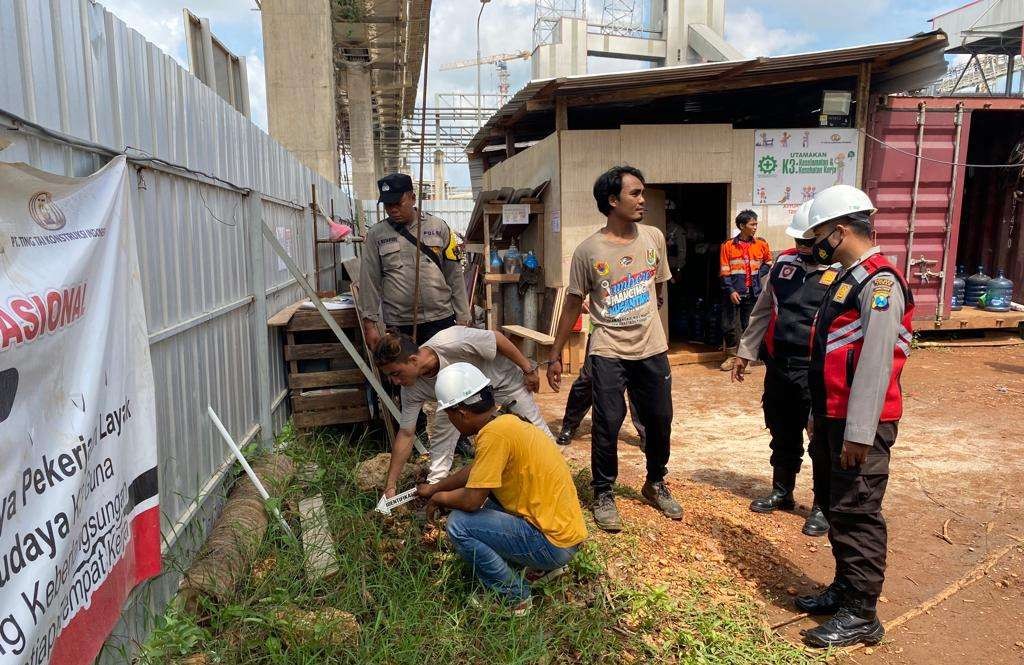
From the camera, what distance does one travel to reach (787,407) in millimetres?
4008

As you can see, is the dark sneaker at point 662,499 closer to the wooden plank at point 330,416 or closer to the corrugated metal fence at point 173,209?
the wooden plank at point 330,416

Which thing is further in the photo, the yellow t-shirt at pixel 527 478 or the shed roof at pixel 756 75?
the shed roof at pixel 756 75

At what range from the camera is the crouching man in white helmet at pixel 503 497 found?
9.19 feet

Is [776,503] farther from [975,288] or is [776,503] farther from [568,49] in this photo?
[568,49]

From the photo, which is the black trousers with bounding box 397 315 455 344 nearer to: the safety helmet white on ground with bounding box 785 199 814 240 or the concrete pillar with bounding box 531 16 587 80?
the safety helmet white on ground with bounding box 785 199 814 240

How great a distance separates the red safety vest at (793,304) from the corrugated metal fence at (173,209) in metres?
3.23

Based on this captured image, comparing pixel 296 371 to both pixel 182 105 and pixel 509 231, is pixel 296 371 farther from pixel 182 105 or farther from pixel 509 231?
pixel 509 231

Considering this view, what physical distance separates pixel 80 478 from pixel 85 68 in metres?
1.41

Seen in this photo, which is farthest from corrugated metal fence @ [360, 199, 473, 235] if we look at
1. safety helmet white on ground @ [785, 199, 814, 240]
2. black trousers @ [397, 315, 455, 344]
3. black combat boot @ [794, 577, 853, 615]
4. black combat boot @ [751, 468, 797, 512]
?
black combat boot @ [794, 577, 853, 615]

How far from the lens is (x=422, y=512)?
368cm

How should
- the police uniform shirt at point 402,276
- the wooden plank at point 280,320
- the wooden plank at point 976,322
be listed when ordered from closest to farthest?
1. the police uniform shirt at point 402,276
2. the wooden plank at point 280,320
3. the wooden plank at point 976,322

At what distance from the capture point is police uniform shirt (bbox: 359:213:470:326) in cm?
461

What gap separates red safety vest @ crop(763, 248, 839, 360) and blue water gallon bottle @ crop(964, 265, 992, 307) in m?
7.42

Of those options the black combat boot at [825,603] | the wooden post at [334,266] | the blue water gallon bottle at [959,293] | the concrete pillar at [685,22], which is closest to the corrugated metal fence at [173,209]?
the black combat boot at [825,603]
